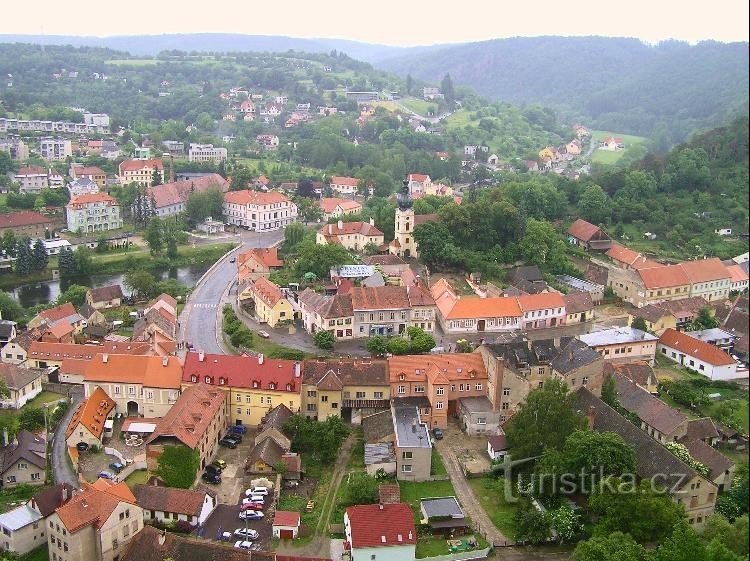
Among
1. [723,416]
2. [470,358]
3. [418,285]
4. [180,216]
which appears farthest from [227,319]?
[180,216]

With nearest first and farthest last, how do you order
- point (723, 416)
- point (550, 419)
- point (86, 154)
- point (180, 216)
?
1. point (550, 419)
2. point (723, 416)
3. point (180, 216)
4. point (86, 154)

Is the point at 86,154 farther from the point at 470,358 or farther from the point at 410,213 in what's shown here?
the point at 470,358

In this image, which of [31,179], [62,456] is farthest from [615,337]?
[31,179]

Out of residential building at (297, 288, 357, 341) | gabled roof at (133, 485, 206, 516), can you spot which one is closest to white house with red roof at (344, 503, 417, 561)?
gabled roof at (133, 485, 206, 516)

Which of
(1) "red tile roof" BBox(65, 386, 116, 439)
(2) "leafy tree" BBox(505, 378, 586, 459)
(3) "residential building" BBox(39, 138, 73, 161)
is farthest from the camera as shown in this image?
(3) "residential building" BBox(39, 138, 73, 161)

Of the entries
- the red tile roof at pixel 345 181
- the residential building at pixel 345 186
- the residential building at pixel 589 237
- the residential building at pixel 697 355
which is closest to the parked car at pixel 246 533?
the residential building at pixel 697 355

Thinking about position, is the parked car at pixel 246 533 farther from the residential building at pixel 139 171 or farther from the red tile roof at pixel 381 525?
the residential building at pixel 139 171

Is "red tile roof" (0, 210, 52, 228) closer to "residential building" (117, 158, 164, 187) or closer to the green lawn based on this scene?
"residential building" (117, 158, 164, 187)
